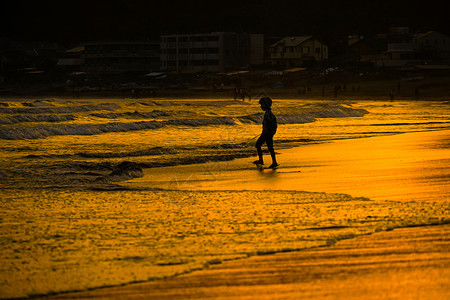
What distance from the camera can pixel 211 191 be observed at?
10.9 m

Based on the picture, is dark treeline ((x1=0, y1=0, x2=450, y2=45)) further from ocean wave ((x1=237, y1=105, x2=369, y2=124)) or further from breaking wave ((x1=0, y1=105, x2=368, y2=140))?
breaking wave ((x1=0, y1=105, x2=368, y2=140))

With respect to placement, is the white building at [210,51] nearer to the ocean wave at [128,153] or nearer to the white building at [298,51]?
the white building at [298,51]

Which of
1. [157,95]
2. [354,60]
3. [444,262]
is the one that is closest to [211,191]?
[444,262]

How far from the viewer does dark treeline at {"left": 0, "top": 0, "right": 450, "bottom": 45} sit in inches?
4963

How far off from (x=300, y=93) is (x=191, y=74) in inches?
1252

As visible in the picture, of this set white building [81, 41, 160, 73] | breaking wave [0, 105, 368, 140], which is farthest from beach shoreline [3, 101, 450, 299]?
white building [81, 41, 160, 73]

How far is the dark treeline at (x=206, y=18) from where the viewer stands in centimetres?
12606

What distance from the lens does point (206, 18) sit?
470ft

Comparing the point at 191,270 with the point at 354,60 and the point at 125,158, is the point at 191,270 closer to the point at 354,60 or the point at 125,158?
the point at 125,158

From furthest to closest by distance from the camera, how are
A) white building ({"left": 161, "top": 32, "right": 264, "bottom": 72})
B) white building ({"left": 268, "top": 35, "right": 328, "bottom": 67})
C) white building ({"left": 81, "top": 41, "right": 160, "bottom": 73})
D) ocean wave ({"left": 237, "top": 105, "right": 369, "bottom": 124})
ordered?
white building ({"left": 81, "top": 41, "right": 160, "bottom": 73}) → white building ({"left": 161, "top": 32, "right": 264, "bottom": 72}) → white building ({"left": 268, "top": 35, "right": 328, "bottom": 67}) → ocean wave ({"left": 237, "top": 105, "right": 369, "bottom": 124})

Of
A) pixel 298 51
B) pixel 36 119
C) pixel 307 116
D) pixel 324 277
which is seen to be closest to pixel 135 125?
pixel 36 119

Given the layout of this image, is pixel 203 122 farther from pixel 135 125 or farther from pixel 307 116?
pixel 307 116

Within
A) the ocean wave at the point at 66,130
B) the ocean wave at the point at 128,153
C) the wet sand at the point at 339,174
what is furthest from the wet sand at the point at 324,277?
Answer: the ocean wave at the point at 66,130

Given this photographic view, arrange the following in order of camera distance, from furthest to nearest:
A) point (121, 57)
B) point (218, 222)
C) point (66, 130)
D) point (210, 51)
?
point (121, 57) → point (210, 51) → point (66, 130) → point (218, 222)
